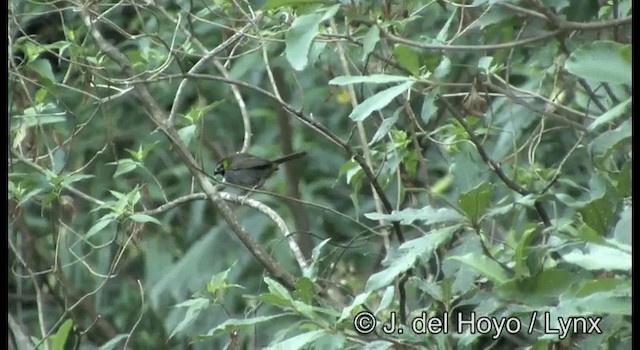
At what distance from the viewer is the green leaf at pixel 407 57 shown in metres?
2.23

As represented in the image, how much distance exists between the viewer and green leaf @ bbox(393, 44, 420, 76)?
2232 millimetres

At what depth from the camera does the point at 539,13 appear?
2.07m

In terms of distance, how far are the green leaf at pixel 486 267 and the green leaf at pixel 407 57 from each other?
400 mm

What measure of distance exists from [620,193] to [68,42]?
1.49 m

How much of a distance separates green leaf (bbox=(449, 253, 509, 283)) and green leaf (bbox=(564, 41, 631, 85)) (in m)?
0.44

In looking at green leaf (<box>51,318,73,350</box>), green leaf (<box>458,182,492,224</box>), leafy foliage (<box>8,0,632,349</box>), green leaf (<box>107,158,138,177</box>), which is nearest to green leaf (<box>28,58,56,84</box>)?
leafy foliage (<box>8,0,632,349</box>)

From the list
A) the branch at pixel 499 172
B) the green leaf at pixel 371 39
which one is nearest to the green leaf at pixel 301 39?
the green leaf at pixel 371 39

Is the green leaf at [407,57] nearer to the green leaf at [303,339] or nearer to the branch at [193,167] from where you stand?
the green leaf at [303,339]

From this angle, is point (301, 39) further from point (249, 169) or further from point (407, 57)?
point (249, 169)

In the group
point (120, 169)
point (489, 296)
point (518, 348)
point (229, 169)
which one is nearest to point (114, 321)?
point (229, 169)

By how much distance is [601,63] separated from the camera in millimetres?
1697

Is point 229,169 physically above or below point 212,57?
below

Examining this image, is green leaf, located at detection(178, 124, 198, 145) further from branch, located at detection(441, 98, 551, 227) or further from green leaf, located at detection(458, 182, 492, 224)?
green leaf, located at detection(458, 182, 492, 224)

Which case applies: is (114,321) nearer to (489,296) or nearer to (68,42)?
(68,42)
